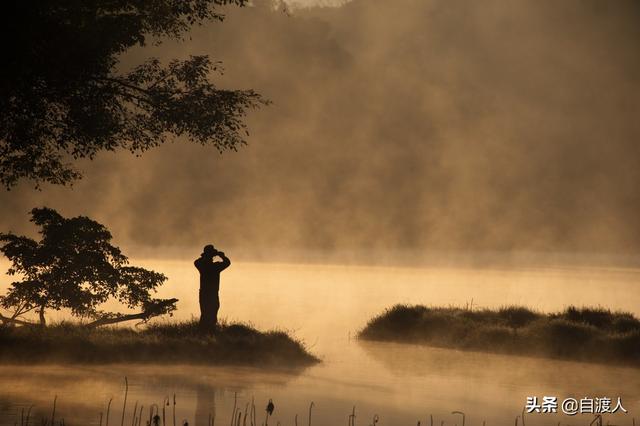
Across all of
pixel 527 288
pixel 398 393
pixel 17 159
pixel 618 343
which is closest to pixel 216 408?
pixel 398 393

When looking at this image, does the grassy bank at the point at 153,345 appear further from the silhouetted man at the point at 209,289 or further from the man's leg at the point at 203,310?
the silhouetted man at the point at 209,289

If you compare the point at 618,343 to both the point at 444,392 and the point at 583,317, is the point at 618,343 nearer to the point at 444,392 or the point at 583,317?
the point at 583,317

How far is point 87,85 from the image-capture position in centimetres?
3150

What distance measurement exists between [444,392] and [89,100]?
13.4m

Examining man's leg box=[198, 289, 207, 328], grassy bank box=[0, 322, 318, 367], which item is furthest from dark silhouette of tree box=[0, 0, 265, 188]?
grassy bank box=[0, 322, 318, 367]

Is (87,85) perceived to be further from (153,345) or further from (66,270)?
(153,345)

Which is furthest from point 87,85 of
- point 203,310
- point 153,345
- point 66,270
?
point 153,345

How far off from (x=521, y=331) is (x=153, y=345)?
1412 centimetres

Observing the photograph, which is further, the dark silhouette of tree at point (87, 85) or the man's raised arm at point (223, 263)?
the man's raised arm at point (223, 263)

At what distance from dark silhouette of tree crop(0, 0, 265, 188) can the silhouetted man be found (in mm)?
3819

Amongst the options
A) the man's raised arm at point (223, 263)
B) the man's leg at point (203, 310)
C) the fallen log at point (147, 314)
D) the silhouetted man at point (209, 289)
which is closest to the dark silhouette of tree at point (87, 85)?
the man's raised arm at point (223, 263)

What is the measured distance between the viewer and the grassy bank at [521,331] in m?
36.2

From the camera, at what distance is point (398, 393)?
2761cm

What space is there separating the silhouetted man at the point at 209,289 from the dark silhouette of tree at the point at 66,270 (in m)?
1.40
